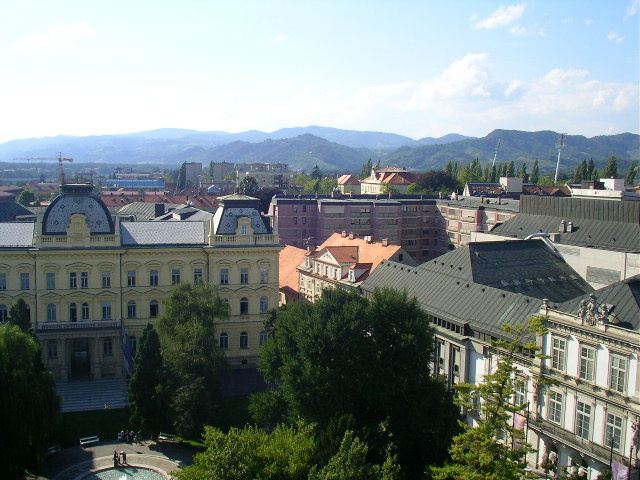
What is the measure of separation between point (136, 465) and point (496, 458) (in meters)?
25.3

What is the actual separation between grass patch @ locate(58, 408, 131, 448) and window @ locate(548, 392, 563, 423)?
103 feet

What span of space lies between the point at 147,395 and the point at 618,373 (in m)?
31.3

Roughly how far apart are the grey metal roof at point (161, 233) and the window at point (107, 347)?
935 cm

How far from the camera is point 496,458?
32.5 m

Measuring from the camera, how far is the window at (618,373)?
3669cm

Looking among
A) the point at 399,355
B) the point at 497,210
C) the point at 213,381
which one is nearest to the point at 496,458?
the point at 399,355

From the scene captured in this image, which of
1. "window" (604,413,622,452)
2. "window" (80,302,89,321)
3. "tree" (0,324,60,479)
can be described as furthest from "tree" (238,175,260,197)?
"window" (604,413,622,452)

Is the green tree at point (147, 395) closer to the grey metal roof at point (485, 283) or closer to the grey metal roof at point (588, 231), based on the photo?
the grey metal roof at point (485, 283)


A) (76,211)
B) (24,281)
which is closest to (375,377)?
(76,211)

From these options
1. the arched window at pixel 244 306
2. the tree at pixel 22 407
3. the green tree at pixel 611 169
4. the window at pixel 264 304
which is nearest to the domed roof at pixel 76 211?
the arched window at pixel 244 306

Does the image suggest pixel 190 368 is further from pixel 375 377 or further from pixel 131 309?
pixel 131 309

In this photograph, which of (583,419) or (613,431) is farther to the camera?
(583,419)

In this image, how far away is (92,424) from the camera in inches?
2057

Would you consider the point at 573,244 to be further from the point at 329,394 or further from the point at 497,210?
the point at 497,210
